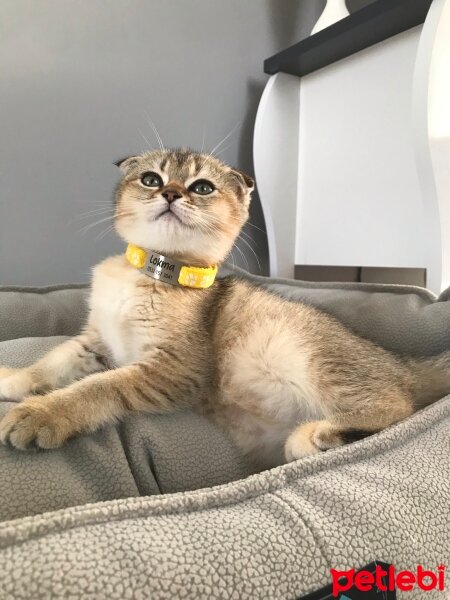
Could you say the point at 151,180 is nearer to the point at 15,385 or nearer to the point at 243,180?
the point at 243,180

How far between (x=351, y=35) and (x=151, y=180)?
1.00 m

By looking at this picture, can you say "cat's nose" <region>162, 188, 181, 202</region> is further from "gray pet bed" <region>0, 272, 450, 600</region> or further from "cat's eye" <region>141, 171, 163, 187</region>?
"gray pet bed" <region>0, 272, 450, 600</region>

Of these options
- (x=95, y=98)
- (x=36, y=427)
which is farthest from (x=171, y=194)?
(x=95, y=98)

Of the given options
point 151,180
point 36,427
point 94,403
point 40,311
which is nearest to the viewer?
point 36,427

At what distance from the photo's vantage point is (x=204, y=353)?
1028mm

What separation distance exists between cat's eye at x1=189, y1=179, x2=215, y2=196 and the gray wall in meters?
0.81

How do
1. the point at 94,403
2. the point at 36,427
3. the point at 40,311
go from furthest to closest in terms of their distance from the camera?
1. the point at 40,311
2. the point at 94,403
3. the point at 36,427

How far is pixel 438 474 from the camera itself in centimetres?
68

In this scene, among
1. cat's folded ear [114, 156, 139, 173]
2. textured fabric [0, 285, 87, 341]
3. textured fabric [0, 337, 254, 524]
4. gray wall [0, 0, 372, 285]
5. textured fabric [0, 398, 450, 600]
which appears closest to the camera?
textured fabric [0, 398, 450, 600]

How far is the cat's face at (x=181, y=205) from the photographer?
3.49 ft

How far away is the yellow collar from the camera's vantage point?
3.55 feet

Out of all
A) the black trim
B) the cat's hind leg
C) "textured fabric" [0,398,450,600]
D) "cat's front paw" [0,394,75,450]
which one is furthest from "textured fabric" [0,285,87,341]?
the black trim

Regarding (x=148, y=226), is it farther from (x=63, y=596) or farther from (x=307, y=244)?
(x=307, y=244)

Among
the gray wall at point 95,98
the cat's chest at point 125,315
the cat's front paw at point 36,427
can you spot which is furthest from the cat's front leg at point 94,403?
the gray wall at point 95,98
